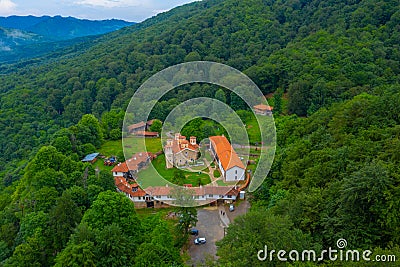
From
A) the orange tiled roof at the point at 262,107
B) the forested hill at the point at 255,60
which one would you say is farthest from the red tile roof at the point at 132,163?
the forested hill at the point at 255,60

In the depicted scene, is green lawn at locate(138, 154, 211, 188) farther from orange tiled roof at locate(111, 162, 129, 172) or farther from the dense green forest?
the dense green forest

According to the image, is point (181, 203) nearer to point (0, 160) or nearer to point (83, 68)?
point (0, 160)

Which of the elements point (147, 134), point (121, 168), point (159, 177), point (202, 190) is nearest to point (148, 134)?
point (147, 134)

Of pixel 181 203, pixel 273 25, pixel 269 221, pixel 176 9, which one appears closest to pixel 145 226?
pixel 181 203

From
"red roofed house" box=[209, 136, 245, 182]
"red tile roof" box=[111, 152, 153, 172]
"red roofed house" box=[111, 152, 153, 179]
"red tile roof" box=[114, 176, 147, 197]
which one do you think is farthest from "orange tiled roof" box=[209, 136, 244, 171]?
"red tile roof" box=[114, 176, 147, 197]

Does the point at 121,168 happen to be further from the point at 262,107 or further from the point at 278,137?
the point at 262,107

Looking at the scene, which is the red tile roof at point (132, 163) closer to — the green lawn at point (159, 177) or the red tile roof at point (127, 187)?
the green lawn at point (159, 177)
